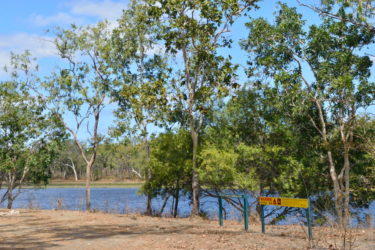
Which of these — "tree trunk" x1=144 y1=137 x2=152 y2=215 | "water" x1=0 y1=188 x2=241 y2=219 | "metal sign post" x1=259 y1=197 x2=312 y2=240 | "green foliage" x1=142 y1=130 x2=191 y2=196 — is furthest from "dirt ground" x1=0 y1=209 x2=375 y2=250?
"tree trunk" x1=144 y1=137 x2=152 y2=215

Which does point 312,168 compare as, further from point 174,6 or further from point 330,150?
point 174,6

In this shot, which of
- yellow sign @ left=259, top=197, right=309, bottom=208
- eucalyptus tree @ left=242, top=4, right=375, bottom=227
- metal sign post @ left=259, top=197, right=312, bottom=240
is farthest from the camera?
eucalyptus tree @ left=242, top=4, right=375, bottom=227

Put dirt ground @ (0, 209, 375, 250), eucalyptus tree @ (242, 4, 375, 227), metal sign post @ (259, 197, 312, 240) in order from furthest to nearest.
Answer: eucalyptus tree @ (242, 4, 375, 227), metal sign post @ (259, 197, 312, 240), dirt ground @ (0, 209, 375, 250)

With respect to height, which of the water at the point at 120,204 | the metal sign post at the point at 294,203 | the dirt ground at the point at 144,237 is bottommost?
the water at the point at 120,204

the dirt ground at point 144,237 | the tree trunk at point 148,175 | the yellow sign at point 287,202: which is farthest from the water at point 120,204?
the yellow sign at point 287,202

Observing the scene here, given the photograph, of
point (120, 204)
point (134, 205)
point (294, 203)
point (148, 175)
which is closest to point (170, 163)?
point (148, 175)

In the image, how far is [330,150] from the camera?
20766 millimetres

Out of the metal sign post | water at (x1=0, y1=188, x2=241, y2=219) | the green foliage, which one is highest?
the green foliage

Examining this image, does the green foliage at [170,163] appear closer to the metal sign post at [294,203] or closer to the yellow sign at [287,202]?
the yellow sign at [287,202]

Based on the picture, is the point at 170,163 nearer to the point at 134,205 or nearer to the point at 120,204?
the point at 134,205

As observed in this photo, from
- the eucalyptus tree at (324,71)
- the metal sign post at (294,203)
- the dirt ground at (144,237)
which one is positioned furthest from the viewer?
the eucalyptus tree at (324,71)

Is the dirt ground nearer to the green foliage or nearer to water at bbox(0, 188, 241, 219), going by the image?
water at bbox(0, 188, 241, 219)

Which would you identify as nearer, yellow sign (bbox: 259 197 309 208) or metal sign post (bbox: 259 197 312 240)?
metal sign post (bbox: 259 197 312 240)

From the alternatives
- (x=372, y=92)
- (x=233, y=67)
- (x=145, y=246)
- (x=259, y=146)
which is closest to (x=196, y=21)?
(x=233, y=67)
